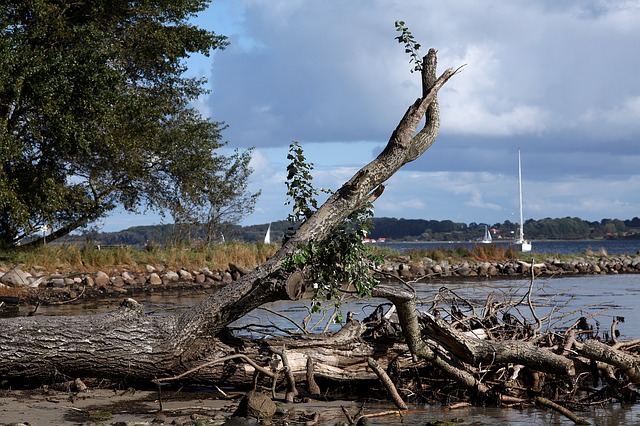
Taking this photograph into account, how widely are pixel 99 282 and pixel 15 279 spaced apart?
7.94 feet

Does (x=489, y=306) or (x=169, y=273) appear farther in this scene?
(x=169, y=273)

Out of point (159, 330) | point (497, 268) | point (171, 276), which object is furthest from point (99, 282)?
point (497, 268)

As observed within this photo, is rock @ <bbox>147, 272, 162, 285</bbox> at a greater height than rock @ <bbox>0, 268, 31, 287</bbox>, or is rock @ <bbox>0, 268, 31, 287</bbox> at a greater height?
rock @ <bbox>0, 268, 31, 287</bbox>

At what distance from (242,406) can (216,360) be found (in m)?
0.79

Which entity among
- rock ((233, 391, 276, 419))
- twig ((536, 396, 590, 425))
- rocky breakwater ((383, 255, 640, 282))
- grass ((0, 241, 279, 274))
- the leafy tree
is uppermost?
the leafy tree

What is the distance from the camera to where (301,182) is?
27.5 ft

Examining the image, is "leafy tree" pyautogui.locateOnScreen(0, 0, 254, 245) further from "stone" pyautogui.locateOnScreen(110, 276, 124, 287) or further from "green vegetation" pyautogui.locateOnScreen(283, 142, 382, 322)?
"green vegetation" pyautogui.locateOnScreen(283, 142, 382, 322)

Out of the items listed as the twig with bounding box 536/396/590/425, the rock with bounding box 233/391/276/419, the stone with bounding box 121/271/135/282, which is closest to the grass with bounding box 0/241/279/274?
the stone with bounding box 121/271/135/282

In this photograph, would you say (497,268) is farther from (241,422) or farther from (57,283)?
(241,422)

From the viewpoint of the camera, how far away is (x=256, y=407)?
6.86 m

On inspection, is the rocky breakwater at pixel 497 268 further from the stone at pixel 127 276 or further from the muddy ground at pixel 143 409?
the muddy ground at pixel 143 409

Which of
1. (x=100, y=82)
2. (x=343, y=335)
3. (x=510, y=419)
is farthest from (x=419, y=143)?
(x=100, y=82)

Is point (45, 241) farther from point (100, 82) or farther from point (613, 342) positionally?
point (613, 342)

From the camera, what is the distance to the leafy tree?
2048 cm
